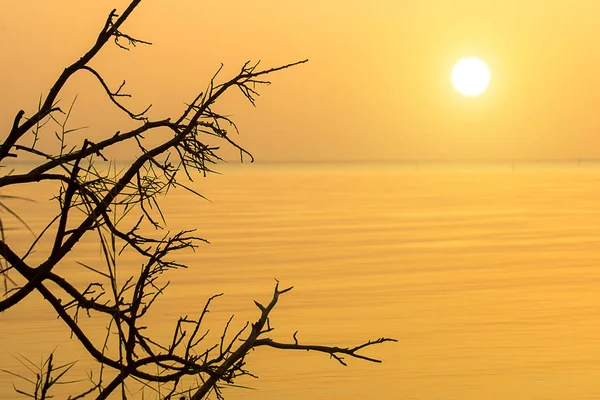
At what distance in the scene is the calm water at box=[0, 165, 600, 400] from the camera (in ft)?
36.3

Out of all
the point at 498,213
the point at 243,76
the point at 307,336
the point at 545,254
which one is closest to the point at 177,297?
the point at 307,336

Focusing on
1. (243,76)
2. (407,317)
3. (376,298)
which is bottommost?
(243,76)

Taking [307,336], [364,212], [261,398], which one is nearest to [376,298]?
[307,336]

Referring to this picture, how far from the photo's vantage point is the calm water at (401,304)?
11.1 metres

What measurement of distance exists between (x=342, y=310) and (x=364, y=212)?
85.9ft

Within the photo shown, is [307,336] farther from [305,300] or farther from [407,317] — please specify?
[305,300]

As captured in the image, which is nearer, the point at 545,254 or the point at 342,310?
the point at 342,310

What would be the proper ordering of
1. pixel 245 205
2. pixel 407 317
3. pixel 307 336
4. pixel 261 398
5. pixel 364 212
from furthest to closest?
pixel 245 205, pixel 364 212, pixel 407 317, pixel 307 336, pixel 261 398

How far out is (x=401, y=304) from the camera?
658 inches

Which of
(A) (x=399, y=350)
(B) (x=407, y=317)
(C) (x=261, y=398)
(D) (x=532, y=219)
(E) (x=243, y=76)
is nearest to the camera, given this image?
(E) (x=243, y=76)

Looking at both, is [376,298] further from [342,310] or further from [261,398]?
[261,398]

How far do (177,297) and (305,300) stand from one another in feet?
7.25

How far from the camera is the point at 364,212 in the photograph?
42.0m

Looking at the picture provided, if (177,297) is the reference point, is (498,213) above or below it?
above
